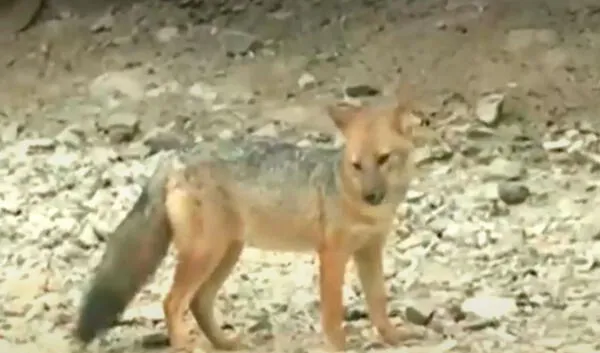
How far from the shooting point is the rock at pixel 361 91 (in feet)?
17.9

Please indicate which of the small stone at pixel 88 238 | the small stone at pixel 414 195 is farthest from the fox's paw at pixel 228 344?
the small stone at pixel 414 195

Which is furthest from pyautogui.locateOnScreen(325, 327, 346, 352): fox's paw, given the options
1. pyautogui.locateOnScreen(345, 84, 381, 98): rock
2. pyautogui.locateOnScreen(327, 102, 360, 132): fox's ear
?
pyautogui.locateOnScreen(345, 84, 381, 98): rock

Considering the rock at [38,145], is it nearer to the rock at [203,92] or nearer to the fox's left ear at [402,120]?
the rock at [203,92]

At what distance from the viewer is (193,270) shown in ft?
10.0

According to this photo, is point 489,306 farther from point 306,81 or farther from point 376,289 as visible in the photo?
point 306,81

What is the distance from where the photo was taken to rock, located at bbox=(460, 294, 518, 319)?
344 cm

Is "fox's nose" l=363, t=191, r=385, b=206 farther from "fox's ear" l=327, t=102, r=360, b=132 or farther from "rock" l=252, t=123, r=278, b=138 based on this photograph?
"rock" l=252, t=123, r=278, b=138

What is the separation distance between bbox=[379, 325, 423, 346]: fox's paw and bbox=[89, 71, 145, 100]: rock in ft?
8.43

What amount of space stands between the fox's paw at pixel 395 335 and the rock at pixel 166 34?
3.14 m

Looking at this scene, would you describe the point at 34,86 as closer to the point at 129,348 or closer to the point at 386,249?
the point at 386,249

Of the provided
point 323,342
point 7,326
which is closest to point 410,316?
point 323,342

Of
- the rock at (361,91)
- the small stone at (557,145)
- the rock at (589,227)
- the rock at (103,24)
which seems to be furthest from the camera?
the rock at (103,24)

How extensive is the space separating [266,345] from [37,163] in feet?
6.46

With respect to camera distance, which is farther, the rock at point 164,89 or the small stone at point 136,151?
the rock at point 164,89
